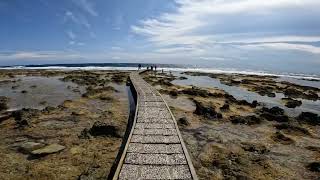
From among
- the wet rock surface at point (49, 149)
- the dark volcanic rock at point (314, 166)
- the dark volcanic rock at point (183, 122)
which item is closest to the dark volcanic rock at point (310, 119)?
the dark volcanic rock at point (183, 122)

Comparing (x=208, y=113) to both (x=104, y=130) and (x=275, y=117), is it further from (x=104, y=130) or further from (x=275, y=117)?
(x=104, y=130)

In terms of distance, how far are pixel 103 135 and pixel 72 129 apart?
8.26ft

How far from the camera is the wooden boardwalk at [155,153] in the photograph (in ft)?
32.4

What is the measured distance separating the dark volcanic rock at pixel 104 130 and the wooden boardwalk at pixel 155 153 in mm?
1380

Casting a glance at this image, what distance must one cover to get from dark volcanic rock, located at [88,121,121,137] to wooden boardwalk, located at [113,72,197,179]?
1380mm

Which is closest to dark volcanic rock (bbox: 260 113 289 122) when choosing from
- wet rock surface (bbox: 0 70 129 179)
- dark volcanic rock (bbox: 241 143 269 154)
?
dark volcanic rock (bbox: 241 143 269 154)

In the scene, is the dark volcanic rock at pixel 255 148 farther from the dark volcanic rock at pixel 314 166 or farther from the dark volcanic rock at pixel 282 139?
the dark volcanic rock at pixel 314 166

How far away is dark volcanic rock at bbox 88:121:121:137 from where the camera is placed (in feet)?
54.9

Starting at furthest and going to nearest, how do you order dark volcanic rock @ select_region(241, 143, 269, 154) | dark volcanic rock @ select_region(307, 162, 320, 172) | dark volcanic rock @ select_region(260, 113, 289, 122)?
dark volcanic rock @ select_region(260, 113, 289, 122)
dark volcanic rock @ select_region(241, 143, 269, 154)
dark volcanic rock @ select_region(307, 162, 320, 172)

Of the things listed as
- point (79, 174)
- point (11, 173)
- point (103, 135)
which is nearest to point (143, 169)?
point (79, 174)

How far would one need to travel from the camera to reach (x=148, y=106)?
71.1 ft

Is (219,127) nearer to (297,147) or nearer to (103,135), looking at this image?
(297,147)

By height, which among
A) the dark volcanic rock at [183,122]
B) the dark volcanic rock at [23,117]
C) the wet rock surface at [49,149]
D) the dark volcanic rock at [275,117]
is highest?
the dark volcanic rock at [23,117]

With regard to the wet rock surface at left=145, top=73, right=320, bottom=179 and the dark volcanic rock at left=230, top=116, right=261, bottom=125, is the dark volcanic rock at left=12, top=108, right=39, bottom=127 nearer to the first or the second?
the wet rock surface at left=145, top=73, right=320, bottom=179
